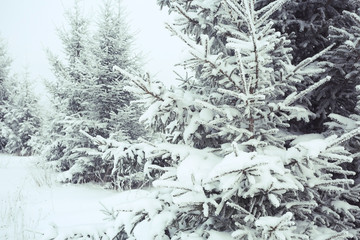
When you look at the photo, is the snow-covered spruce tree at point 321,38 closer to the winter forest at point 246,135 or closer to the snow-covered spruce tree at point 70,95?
the winter forest at point 246,135

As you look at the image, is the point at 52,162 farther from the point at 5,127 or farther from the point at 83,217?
the point at 5,127

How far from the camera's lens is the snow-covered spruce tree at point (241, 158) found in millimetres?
1539

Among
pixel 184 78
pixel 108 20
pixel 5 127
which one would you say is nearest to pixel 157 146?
pixel 184 78

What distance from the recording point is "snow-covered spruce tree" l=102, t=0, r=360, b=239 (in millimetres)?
1539

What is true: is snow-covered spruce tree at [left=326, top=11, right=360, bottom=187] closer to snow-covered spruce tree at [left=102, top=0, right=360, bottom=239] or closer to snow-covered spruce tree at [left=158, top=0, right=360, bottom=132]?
snow-covered spruce tree at [left=158, top=0, right=360, bottom=132]

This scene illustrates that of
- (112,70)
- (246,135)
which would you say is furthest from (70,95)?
(246,135)

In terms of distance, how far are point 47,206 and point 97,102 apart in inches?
122

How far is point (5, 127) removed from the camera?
1388 centimetres

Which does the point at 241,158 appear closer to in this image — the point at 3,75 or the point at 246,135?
the point at 246,135

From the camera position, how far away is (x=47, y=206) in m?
5.46

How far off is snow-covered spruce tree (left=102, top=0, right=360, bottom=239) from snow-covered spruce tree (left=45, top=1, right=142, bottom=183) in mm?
4847

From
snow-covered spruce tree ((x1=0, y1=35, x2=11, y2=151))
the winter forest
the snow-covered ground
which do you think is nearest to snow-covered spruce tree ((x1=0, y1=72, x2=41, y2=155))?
snow-covered spruce tree ((x1=0, y1=35, x2=11, y2=151))

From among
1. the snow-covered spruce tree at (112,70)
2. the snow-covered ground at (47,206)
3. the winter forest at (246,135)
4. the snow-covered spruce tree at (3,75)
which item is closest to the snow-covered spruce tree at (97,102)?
the snow-covered spruce tree at (112,70)

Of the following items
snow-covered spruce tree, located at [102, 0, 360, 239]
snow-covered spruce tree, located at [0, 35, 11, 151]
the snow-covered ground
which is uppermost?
snow-covered spruce tree, located at [0, 35, 11, 151]
